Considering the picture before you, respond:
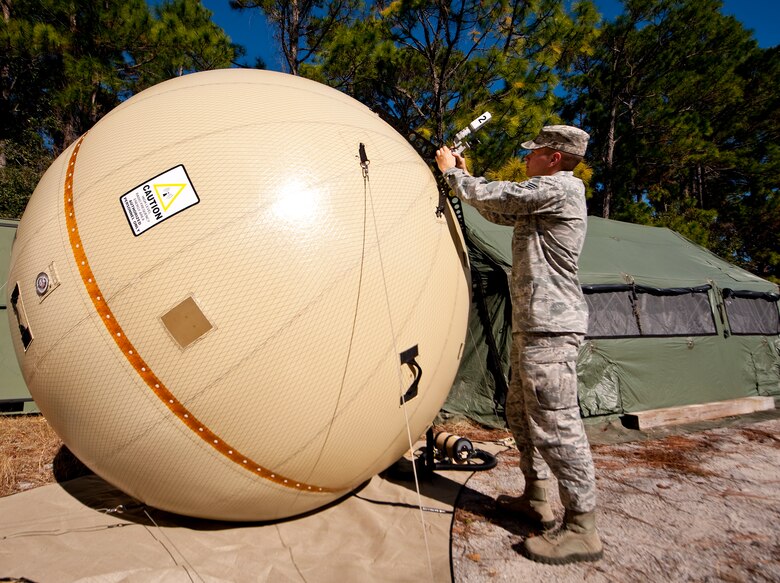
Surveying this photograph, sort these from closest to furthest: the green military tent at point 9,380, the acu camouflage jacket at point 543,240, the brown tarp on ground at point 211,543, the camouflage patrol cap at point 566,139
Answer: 1. the brown tarp on ground at point 211,543
2. the acu camouflage jacket at point 543,240
3. the camouflage patrol cap at point 566,139
4. the green military tent at point 9,380

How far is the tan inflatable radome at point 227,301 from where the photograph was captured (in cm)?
165

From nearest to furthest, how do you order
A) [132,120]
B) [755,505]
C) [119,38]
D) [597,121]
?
[132,120] → [755,505] → [119,38] → [597,121]

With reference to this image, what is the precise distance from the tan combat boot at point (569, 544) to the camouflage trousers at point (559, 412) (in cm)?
7

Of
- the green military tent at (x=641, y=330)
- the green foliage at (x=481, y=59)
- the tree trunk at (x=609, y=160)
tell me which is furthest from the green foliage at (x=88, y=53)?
the tree trunk at (x=609, y=160)

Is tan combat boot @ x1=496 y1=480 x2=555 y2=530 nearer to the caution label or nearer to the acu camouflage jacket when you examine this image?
the acu camouflage jacket

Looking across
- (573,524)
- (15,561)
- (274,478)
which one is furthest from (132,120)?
(573,524)

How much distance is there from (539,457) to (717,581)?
816mm

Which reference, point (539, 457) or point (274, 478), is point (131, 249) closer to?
point (274, 478)

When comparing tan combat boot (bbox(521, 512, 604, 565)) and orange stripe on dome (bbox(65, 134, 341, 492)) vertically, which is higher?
orange stripe on dome (bbox(65, 134, 341, 492))

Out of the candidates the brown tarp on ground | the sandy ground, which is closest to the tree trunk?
the sandy ground

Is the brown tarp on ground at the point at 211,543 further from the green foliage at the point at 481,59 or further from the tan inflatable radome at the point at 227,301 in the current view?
the green foliage at the point at 481,59

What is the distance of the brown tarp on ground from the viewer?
5.94ft

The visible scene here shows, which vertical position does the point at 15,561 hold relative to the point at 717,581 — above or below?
above

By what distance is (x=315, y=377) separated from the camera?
1.73 meters
